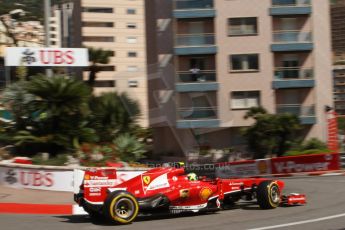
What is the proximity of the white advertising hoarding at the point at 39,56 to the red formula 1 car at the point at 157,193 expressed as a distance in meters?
18.3

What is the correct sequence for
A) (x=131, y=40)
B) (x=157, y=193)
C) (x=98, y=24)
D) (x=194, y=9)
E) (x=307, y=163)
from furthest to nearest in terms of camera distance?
(x=131, y=40)
(x=98, y=24)
(x=194, y=9)
(x=307, y=163)
(x=157, y=193)

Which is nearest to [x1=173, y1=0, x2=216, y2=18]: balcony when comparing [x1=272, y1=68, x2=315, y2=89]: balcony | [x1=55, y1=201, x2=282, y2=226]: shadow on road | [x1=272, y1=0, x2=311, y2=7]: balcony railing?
[x1=272, y1=0, x2=311, y2=7]: balcony railing

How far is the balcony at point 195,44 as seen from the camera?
40.7 meters

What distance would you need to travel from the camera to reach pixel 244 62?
41.5 metres

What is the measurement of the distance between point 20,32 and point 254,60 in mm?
21016

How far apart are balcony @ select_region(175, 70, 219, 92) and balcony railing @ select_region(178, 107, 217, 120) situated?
4.65ft

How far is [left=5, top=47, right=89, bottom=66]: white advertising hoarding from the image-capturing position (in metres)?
29.1

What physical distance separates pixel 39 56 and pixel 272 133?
15.2 meters

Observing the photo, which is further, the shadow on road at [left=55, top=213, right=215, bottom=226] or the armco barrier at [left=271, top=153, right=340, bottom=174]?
the armco barrier at [left=271, top=153, right=340, bottom=174]

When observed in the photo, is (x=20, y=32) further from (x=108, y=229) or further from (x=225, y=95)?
(x=108, y=229)

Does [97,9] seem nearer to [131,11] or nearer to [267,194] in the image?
[131,11]

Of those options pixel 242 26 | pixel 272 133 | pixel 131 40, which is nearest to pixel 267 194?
pixel 272 133

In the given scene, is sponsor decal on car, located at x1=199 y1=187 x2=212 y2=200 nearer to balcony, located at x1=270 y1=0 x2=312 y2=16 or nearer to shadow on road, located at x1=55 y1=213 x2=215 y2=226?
shadow on road, located at x1=55 y1=213 x2=215 y2=226

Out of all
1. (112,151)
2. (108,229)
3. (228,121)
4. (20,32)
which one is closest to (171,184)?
(108,229)
